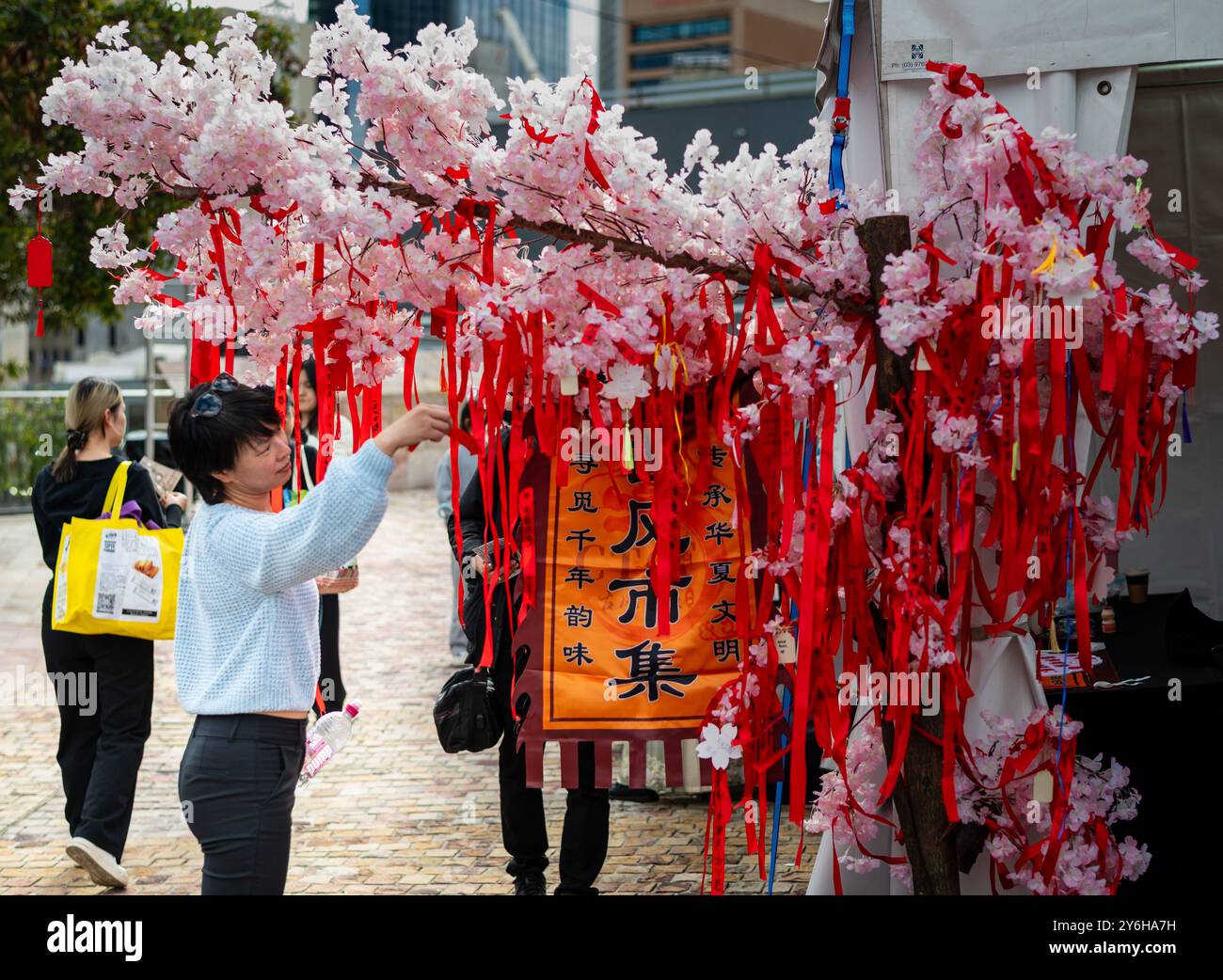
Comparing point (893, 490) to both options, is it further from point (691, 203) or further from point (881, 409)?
point (691, 203)

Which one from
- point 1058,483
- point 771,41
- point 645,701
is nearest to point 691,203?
point 1058,483

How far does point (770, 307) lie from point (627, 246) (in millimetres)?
355

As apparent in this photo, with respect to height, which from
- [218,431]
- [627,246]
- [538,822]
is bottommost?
[538,822]

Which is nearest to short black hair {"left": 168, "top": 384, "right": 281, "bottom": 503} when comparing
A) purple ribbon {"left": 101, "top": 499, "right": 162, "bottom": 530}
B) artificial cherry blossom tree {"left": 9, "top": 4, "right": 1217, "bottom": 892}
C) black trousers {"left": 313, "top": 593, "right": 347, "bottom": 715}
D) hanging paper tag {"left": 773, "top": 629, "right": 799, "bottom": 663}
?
artificial cherry blossom tree {"left": 9, "top": 4, "right": 1217, "bottom": 892}

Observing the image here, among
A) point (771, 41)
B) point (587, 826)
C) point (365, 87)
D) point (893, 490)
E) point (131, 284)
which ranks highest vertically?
point (771, 41)

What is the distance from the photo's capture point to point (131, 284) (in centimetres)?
344

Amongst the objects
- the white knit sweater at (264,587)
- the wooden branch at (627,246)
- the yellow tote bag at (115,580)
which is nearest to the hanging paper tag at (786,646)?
the wooden branch at (627,246)

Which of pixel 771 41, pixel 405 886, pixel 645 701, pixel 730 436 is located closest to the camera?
pixel 730 436

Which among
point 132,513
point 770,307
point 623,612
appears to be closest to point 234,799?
point 623,612

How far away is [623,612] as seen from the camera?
3828mm

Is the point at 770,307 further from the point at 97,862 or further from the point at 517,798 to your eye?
the point at 97,862

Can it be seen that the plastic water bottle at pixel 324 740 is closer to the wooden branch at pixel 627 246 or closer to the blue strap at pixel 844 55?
the wooden branch at pixel 627 246

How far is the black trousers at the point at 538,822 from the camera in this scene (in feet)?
14.6
